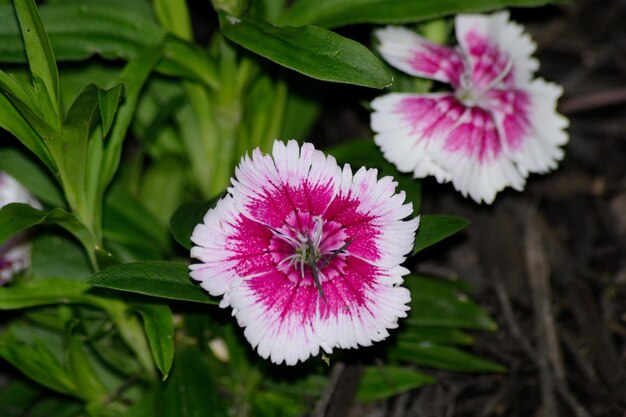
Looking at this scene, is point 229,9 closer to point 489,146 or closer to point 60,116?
point 60,116

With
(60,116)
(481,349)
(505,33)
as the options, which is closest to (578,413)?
(481,349)

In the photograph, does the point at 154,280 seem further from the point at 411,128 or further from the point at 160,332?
the point at 411,128

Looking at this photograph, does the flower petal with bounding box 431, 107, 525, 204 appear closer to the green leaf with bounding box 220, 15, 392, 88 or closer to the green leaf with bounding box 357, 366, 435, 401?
the green leaf with bounding box 220, 15, 392, 88

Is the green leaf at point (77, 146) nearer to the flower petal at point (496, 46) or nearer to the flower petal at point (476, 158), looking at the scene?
the flower petal at point (476, 158)

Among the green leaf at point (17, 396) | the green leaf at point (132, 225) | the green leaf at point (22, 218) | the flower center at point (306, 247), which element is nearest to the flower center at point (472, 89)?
the flower center at point (306, 247)

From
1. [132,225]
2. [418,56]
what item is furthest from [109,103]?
[418,56]

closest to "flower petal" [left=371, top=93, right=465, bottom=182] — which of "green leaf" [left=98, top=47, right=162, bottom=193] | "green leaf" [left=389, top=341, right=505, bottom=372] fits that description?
"green leaf" [left=389, top=341, right=505, bottom=372]
